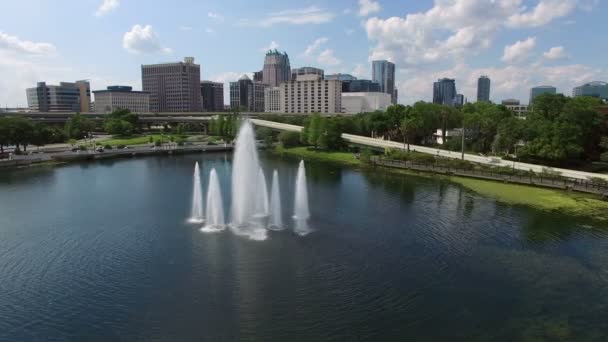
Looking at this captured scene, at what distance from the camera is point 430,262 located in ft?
106

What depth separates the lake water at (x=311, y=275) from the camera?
76.7 ft

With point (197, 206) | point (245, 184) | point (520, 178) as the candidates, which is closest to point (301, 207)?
point (245, 184)

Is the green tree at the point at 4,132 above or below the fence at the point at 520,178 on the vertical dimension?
above

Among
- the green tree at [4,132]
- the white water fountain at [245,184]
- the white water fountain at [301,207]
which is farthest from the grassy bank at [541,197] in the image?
the green tree at [4,132]

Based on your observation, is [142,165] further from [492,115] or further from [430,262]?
[492,115]

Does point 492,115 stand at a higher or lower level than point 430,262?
higher

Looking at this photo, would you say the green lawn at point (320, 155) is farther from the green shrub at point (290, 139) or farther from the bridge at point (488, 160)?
the bridge at point (488, 160)

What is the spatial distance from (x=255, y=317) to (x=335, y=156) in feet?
242

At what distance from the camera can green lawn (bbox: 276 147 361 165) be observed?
299 feet

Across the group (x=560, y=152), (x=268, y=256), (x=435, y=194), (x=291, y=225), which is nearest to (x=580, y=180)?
(x=560, y=152)

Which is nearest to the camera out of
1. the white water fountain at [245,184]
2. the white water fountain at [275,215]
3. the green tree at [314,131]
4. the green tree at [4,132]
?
the white water fountain at [275,215]

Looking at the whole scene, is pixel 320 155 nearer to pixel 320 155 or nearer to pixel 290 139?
pixel 320 155

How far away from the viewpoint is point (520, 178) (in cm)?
6344

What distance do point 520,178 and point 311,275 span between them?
159 ft
